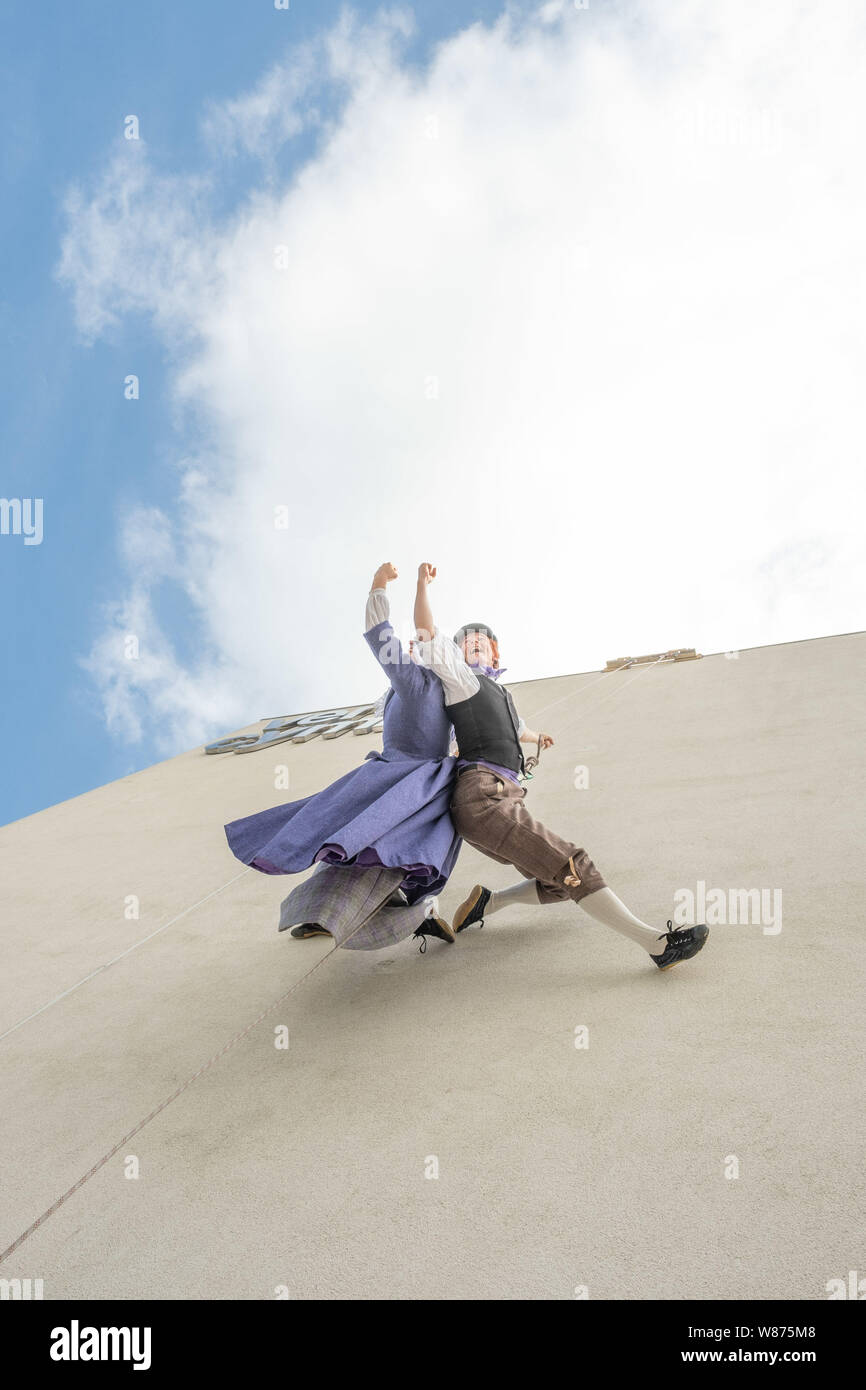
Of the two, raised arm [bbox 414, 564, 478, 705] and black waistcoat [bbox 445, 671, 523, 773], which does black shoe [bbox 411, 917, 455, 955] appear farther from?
raised arm [bbox 414, 564, 478, 705]

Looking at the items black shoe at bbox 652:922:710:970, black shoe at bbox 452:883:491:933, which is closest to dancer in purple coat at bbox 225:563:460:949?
black shoe at bbox 452:883:491:933

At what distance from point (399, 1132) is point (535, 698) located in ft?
19.1

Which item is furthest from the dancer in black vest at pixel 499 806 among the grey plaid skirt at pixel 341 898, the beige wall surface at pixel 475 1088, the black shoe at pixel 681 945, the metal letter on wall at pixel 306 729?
the metal letter on wall at pixel 306 729

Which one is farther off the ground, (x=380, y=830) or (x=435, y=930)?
(x=380, y=830)

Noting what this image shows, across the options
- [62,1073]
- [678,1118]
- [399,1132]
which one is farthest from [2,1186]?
[678,1118]

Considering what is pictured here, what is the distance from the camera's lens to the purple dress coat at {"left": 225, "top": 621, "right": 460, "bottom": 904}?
216 cm

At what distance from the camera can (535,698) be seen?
7.44 m

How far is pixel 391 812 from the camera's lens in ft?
7.30

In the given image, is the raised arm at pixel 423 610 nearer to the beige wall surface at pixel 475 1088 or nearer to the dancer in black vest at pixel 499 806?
the dancer in black vest at pixel 499 806

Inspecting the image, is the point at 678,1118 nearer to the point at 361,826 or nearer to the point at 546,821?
the point at 361,826

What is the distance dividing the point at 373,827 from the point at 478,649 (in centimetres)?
76

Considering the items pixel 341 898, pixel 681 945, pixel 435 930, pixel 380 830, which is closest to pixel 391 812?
pixel 380 830

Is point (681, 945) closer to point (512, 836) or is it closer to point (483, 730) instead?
point (512, 836)

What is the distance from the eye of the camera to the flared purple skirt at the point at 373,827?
2156 millimetres
